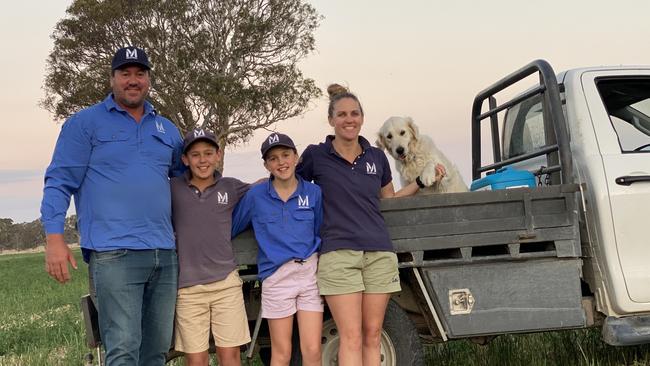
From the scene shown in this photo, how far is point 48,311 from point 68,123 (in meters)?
7.80

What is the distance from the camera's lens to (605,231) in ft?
13.9

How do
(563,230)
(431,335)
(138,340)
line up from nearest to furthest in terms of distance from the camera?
1. (138,340)
2. (563,230)
3. (431,335)

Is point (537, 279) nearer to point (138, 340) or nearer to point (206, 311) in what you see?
point (206, 311)

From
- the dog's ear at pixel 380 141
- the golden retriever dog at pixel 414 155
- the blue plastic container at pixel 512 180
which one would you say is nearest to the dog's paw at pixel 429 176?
the golden retriever dog at pixel 414 155

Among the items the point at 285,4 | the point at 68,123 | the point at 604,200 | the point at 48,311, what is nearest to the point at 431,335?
the point at 604,200

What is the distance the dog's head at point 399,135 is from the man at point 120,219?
2.15 meters

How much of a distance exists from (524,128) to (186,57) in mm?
20436

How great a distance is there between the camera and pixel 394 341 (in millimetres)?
4195

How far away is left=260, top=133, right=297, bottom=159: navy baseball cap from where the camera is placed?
4.02m

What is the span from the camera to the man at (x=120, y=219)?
374cm

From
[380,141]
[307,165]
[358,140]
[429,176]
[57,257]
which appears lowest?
[57,257]

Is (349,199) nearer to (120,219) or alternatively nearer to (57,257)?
(120,219)

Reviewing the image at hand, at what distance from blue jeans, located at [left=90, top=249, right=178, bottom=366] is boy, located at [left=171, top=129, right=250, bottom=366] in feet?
0.31

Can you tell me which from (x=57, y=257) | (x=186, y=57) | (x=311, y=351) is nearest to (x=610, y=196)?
(x=311, y=351)
